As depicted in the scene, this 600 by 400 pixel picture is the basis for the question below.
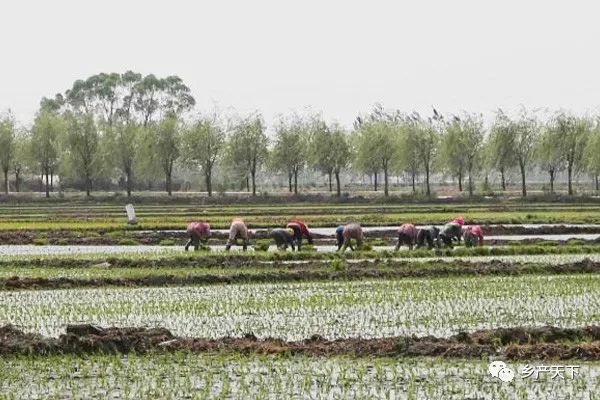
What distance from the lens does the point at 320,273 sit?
2491 cm

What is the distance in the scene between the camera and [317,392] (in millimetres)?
11898

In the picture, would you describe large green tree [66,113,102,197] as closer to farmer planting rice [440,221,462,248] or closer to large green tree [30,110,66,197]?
large green tree [30,110,66,197]

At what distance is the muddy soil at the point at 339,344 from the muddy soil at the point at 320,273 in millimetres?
8576

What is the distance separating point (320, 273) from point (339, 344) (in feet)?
34.6

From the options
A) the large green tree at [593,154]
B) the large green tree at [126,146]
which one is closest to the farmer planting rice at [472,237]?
the large green tree at [593,154]

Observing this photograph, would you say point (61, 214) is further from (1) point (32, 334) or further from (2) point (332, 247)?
(1) point (32, 334)

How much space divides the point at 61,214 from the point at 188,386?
46.5 meters

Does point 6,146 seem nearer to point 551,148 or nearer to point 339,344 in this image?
point 551,148

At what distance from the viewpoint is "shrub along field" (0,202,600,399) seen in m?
12.4

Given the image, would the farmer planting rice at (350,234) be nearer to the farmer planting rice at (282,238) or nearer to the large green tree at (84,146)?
the farmer planting rice at (282,238)

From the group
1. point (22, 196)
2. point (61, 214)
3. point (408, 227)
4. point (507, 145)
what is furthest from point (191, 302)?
point (507, 145)

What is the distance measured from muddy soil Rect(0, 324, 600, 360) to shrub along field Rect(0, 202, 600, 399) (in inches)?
1.1

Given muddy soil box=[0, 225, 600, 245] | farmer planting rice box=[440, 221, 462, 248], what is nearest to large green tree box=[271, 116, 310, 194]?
muddy soil box=[0, 225, 600, 245]

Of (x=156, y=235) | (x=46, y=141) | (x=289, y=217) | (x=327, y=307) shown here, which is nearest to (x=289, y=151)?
(x=46, y=141)
